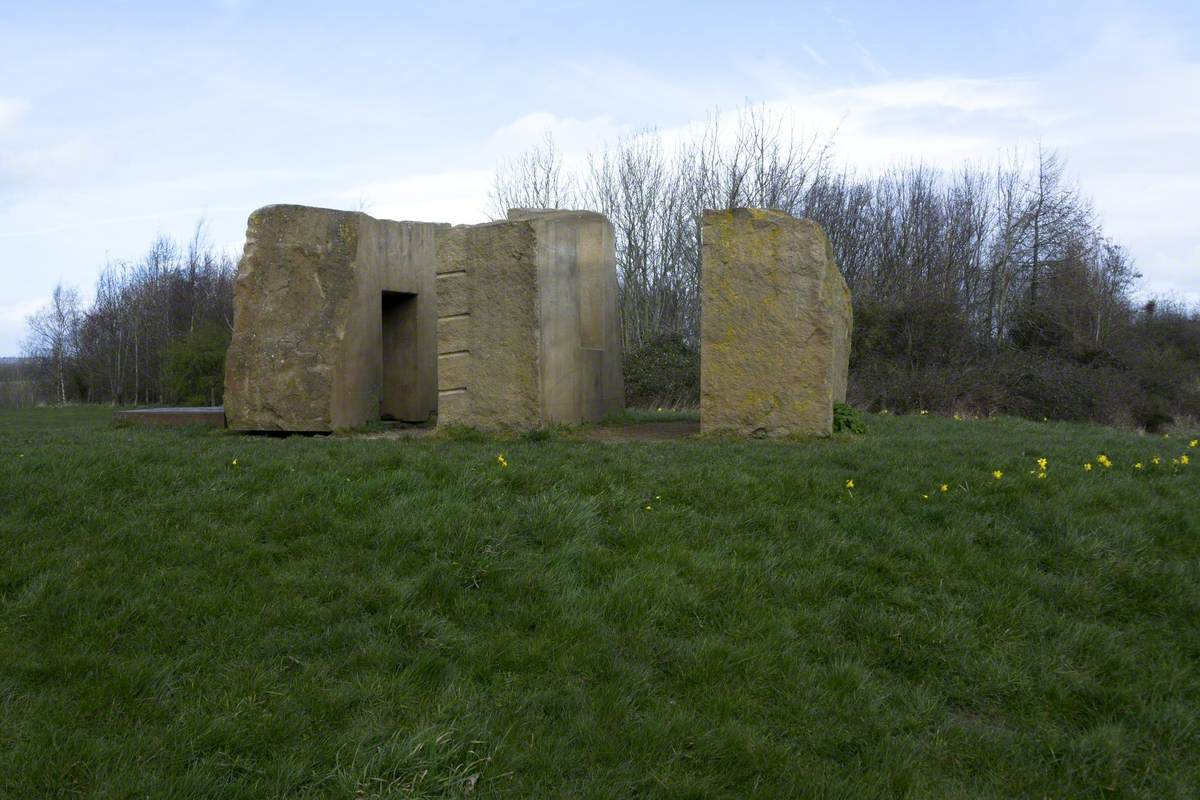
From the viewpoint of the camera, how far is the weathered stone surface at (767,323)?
8367mm

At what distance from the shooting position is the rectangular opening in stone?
11359 mm

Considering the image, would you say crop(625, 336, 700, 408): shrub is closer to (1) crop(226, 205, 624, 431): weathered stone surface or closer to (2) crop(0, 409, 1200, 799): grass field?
(1) crop(226, 205, 624, 431): weathered stone surface

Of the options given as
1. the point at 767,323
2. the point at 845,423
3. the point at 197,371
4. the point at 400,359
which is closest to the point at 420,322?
the point at 400,359

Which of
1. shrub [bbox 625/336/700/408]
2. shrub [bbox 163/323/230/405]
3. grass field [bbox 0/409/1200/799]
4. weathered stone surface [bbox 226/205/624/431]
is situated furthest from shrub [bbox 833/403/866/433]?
shrub [bbox 163/323/230/405]

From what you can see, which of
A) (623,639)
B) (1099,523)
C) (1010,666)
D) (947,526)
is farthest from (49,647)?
(1099,523)

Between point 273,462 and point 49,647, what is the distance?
7.55 feet

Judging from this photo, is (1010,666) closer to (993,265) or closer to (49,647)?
(49,647)

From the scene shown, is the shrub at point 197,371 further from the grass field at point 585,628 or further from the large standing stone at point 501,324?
the grass field at point 585,628

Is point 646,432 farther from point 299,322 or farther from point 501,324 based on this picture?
point 299,322

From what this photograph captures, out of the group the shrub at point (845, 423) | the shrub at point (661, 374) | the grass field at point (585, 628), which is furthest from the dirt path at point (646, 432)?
the shrub at point (661, 374)

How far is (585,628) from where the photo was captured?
4527 millimetres

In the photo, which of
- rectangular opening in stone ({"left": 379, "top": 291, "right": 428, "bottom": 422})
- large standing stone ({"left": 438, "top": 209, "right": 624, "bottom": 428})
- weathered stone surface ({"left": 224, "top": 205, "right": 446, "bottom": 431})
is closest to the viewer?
large standing stone ({"left": 438, "top": 209, "right": 624, "bottom": 428})

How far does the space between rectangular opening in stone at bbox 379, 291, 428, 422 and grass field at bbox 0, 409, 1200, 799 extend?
4.49 metres

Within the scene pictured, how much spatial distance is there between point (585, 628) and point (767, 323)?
4553 millimetres
